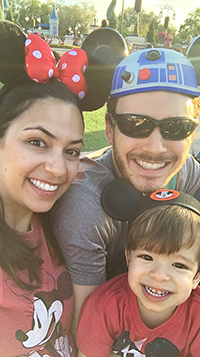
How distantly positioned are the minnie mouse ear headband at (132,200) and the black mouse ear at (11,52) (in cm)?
73

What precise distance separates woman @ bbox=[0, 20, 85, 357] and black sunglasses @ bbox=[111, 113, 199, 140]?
9.9 inches

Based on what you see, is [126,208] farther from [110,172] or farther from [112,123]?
[112,123]

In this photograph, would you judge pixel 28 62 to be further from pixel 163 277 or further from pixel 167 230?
pixel 163 277

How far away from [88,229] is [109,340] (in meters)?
0.56

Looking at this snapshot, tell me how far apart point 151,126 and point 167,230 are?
0.52 meters

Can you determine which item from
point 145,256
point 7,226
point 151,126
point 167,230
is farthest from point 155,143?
point 7,226

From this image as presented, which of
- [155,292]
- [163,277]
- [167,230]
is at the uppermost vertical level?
[167,230]

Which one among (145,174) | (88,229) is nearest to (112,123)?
(145,174)

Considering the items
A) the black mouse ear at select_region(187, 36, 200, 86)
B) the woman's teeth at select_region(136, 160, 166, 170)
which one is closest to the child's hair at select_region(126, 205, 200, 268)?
the woman's teeth at select_region(136, 160, 166, 170)

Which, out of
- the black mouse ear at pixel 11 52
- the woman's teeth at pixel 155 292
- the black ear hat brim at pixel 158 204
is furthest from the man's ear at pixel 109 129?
the woman's teeth at pixel 155 292

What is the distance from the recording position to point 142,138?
151cm

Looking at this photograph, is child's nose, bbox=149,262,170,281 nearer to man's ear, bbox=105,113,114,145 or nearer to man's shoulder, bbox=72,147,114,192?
man's shoulder, bbox=72,147,114,192

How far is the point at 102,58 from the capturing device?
1.74m

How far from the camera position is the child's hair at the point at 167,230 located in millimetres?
1376
